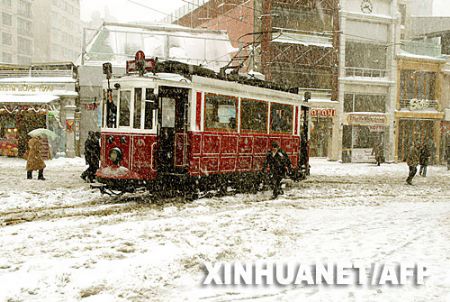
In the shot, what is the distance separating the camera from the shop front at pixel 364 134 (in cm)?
3556

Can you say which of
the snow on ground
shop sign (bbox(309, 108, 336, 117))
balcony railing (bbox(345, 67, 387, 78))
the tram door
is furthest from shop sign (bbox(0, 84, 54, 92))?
balcony railing (bbox(345, 67, 387, 78))

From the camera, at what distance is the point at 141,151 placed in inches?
498

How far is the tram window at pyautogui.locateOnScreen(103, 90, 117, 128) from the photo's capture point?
13.1 metres

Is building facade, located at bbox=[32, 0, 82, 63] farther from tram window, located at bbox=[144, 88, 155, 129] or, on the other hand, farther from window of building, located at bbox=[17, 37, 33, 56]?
tram window, located at bbox=[144, 88, 155, 129]

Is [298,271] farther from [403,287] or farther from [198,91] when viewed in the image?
[198,91]

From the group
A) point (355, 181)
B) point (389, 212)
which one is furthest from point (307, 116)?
point (389, 212)

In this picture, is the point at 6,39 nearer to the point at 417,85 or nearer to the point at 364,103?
the point at 364,103

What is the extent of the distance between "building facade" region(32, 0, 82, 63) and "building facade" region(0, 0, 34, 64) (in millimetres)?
4004

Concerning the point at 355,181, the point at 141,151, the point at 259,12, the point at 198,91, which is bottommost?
the point at 355,181

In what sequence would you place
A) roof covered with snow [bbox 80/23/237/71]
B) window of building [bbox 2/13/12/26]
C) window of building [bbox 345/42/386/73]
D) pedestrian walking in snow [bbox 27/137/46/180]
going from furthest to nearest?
window of building [bbox 2/13/12/26], window of building [bbox 345/42/386/73], roof covered with snow [bbox 80/23/237/71], pedestrian walking in snow [bbox 27/137/46/180]

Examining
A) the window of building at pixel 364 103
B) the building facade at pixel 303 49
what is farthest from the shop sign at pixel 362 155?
the window of building at pixel 364 103

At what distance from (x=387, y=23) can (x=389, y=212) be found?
1178 inches

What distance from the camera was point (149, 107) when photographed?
12.7 metres

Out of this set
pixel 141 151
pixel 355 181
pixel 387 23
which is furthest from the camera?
pixel 387 23
